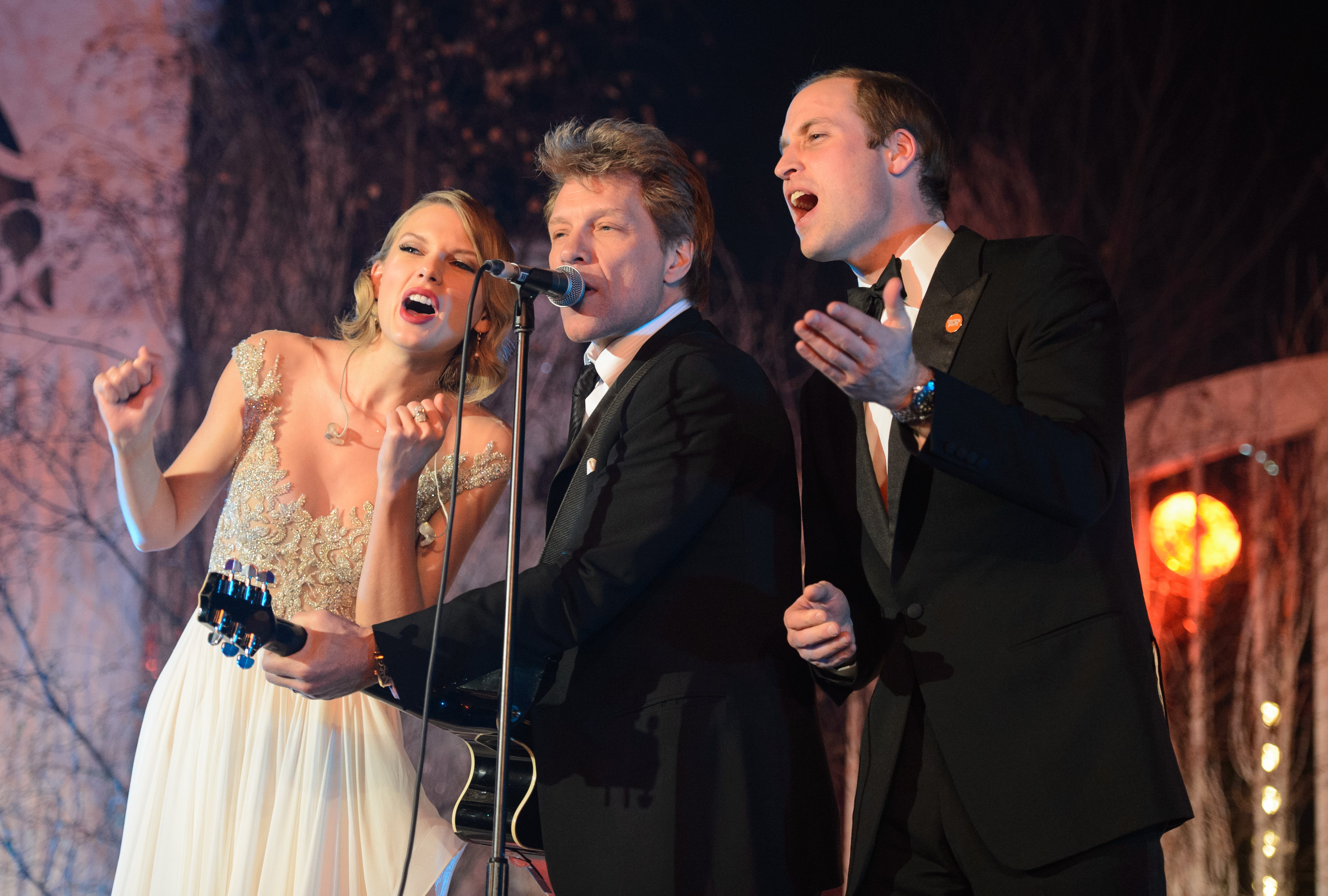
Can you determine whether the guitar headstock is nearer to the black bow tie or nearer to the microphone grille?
the microphone grille

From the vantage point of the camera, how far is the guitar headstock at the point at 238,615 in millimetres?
1570

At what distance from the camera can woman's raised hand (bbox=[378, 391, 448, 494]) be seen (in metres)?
2.15

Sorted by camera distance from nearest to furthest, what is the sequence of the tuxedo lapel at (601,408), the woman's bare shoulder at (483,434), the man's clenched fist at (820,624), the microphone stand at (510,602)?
the microphone stand at (510,602) < the man's clenched fist at (820,624) < the tuxedo lapel at (601,408) < the woman's bare shoulder at (483,434)

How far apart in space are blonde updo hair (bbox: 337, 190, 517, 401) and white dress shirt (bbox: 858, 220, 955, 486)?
1108 mm

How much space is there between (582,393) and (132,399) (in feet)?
3.14

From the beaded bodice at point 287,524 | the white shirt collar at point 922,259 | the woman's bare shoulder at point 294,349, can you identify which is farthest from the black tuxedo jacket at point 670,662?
the woman's bare shoulder at point 294,349

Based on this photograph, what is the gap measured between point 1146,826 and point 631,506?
2.98 feet

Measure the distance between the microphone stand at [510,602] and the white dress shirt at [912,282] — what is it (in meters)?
0.61

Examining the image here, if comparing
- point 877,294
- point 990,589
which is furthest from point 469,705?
point 877,294

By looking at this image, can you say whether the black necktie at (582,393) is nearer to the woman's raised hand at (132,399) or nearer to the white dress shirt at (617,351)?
the white dress shirt at (617,351)

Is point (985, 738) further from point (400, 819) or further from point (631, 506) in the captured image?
point (400, 819)

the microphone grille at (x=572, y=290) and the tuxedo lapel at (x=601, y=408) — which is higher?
the microphone grille at (x=572, y=290)

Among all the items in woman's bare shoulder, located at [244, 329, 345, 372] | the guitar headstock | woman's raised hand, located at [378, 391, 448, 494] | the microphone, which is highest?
woman's bare shoulder, located at [244, 329, 345, 372]

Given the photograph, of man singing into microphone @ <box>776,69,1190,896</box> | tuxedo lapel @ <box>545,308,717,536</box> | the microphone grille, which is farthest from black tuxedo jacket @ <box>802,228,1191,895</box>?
the microphone grille
